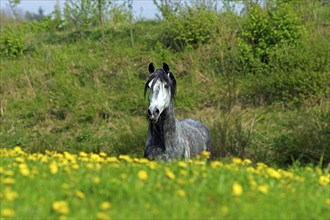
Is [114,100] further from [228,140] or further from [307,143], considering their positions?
[307,143]

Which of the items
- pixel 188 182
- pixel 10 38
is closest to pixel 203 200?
pixel 188 182

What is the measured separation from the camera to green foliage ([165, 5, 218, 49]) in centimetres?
2189

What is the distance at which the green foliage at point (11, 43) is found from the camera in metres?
24.7

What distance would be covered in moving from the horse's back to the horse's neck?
2.78 ft

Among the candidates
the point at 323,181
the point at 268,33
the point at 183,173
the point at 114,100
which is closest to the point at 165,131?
the point at 183,173

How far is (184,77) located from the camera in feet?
68.3

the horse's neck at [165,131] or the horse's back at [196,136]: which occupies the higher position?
the horse's neck at [165,131]

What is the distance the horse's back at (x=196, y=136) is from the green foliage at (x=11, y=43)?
15313mm

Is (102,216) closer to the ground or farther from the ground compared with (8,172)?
closer to the ground

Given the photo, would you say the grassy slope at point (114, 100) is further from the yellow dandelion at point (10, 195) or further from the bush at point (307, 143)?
the yellow dandelion at point (10, 195)

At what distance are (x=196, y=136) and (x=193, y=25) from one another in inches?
481

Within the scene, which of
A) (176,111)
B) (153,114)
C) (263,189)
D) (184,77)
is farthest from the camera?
(184,77)

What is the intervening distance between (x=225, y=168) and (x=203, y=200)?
125 centimetres

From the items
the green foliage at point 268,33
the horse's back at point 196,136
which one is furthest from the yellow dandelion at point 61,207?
the green foliage at point 268,33
